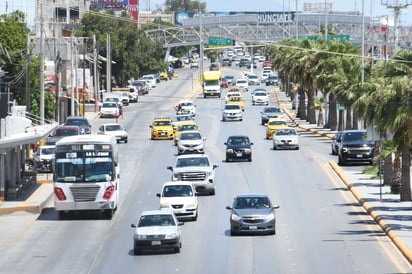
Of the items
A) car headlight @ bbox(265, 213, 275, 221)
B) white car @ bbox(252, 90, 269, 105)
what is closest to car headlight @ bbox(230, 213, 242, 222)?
car headlight @ bbox(265, 213, 275, 221)

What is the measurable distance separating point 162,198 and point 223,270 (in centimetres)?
1168

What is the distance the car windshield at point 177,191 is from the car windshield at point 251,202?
4.11m

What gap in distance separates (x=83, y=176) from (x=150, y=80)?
357 feet

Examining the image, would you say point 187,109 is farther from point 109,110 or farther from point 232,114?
point 109,110

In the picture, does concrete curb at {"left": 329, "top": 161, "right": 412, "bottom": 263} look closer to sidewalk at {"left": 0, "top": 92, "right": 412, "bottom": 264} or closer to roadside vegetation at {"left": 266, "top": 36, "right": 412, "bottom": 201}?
sidewalk at {"left": 0, "top": 92, "right": 412, "bottom": 264}

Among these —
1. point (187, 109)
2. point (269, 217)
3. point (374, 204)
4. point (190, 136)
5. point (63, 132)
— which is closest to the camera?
point (269, 217)

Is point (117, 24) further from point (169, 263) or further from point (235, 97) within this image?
point (169, 263)

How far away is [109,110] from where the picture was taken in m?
106

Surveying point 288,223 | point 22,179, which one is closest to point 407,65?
point 288,223

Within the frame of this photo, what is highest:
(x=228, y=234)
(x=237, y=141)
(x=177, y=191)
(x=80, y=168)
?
(x=80, y=168)

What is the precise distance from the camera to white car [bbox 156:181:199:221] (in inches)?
1815

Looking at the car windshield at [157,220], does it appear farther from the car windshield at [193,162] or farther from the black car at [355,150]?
the black car at [355,150]

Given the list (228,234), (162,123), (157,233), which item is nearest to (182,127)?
(162,123)

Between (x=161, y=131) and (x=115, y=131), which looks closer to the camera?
(x=115, y=131)
